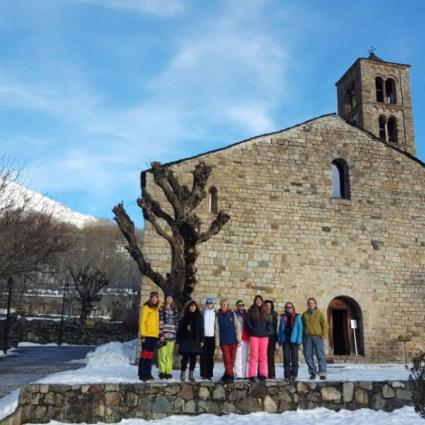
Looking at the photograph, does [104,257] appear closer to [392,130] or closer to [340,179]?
[392,130]

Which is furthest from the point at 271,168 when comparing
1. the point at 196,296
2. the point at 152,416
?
the point at 152,416

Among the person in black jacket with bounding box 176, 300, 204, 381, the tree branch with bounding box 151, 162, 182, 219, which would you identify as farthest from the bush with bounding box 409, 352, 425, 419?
the tree branch with bounding box 151, 162, 182, 219

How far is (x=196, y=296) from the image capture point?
14414 millimetres

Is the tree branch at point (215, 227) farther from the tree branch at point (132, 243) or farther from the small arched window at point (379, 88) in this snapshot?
the small arched window at point (379, 88)

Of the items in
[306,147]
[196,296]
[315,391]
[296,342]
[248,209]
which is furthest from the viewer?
[306,147]

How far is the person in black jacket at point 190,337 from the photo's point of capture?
8.86 metres

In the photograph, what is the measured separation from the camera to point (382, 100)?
27406 millimetres

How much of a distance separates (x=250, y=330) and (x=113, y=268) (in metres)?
54.2

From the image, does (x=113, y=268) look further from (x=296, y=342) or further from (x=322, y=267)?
(x=296, y=342)

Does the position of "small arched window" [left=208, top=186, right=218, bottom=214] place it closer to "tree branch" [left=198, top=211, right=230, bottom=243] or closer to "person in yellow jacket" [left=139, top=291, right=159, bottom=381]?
"tree branch" [left=198, top=211, right=230, bottom=243]

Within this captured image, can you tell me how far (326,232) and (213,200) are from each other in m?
4.01

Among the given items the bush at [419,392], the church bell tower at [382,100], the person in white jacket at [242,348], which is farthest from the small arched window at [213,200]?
the church bell tower at [382,100]

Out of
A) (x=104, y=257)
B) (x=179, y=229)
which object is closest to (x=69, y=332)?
(x=179, y=229)

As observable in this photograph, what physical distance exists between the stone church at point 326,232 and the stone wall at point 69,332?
17486mm
